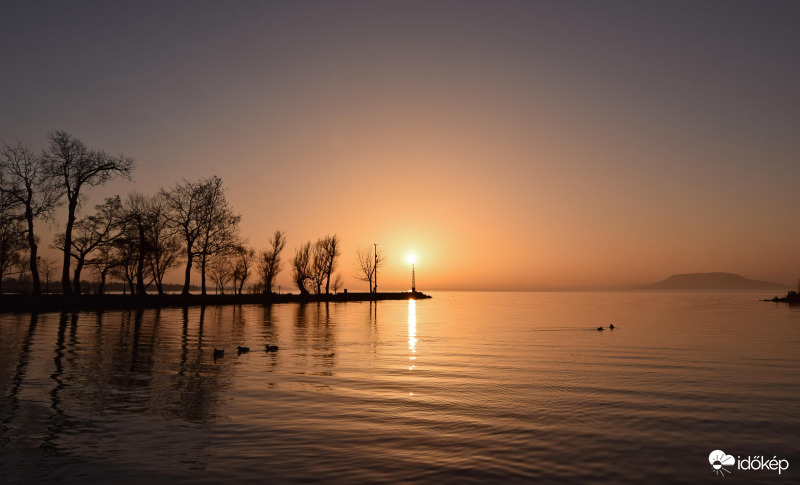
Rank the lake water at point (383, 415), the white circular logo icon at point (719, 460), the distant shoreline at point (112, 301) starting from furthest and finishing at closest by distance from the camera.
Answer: the distant shoreline at point (112, 301)
the white circular logo icon at point (719, 460)
the lake water at point (383, 415)

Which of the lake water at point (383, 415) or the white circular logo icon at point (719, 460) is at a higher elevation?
the lake water at point (383, 415)

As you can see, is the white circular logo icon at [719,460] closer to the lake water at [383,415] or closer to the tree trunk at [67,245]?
the lake water at [383,415]

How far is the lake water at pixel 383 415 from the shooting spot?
903 centimetres

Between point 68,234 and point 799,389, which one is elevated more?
point 68,234

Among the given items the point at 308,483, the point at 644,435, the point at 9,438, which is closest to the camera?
the point at 308,483

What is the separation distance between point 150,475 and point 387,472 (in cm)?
405

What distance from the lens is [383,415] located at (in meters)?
12.9

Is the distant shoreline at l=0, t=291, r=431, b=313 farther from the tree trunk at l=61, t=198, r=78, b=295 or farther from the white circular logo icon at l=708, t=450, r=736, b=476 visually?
the white circular logo icon at l=708, t=450, r=736, b=476

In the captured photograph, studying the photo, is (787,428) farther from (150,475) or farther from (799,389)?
(150,475)

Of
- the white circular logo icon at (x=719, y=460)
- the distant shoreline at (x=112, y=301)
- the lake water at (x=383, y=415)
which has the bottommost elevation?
the white circular logo icon at (x=719, y=460)

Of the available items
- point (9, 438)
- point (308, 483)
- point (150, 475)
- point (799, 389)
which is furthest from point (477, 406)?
point (799, 389)

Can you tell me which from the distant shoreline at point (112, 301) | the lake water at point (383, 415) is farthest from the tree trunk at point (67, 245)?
the lake water at point (383, 415)

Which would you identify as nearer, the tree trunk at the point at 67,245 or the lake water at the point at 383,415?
the lake water at the point at 383,415

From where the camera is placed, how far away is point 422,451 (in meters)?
10.0
